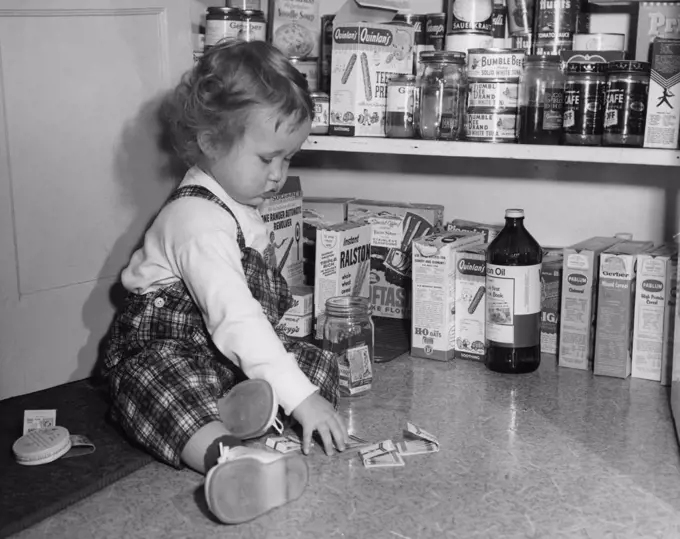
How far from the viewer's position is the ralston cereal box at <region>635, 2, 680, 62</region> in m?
1.59

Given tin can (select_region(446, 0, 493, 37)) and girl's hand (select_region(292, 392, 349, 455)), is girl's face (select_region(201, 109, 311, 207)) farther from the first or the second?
tin can (select_region(446, 0, 493, 37))

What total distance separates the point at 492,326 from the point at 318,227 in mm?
393

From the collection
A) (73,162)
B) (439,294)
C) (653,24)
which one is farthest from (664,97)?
(73,162)

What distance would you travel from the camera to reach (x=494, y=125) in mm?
1635

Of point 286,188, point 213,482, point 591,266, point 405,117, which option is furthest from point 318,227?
point 213,482

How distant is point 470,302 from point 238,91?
0.60m

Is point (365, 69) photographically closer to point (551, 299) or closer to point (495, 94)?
point (495, 94)

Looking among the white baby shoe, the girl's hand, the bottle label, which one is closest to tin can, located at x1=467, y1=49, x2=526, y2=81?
the bottle label

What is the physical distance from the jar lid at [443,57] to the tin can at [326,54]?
25 centimetres

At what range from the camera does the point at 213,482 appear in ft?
3.50

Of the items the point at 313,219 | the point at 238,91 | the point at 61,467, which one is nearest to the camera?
the point at 61,467

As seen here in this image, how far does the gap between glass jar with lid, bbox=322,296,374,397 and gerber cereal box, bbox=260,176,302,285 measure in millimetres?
233

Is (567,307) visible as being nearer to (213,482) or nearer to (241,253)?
(241,253)

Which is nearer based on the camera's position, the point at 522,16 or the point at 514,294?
the point at 514,294
